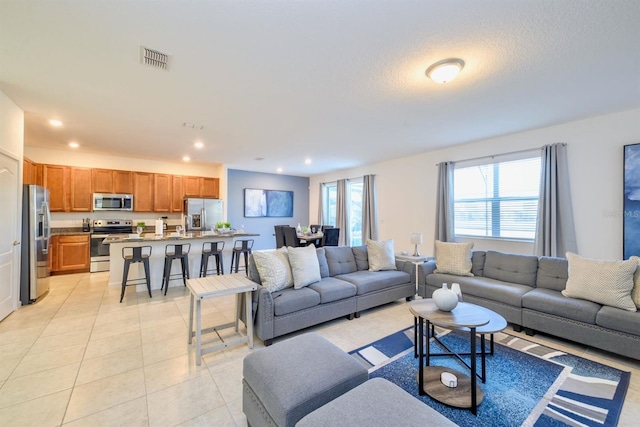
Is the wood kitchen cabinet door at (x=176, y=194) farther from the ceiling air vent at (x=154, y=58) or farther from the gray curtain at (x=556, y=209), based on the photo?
the gray curtain at (x=556, y=209)

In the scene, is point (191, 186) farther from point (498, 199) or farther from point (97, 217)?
point (498, 199)

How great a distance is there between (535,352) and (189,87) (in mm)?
4476

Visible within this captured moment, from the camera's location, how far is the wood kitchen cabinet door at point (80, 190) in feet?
19.1

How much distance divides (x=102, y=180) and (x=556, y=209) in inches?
350

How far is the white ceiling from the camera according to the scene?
1.80 metres

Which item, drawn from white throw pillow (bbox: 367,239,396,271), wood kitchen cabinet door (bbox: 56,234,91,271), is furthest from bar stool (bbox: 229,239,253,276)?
wood kitchen cabinet door (bbox: 56,234,91,271)

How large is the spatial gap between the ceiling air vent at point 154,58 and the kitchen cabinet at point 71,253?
521 cm

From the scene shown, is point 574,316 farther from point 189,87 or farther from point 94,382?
point 189,87

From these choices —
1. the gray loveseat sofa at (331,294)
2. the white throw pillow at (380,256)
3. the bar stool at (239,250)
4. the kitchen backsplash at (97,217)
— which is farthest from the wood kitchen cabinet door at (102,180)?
the white throw pillow at (380,256)

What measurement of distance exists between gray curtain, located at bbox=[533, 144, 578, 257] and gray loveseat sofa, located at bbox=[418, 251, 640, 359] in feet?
2.93

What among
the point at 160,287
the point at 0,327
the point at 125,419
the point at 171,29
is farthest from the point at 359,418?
the point at 160,287

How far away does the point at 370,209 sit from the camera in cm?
692

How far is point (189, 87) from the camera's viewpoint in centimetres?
283

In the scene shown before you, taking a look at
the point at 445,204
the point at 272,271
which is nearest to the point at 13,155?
the point at 272,271
